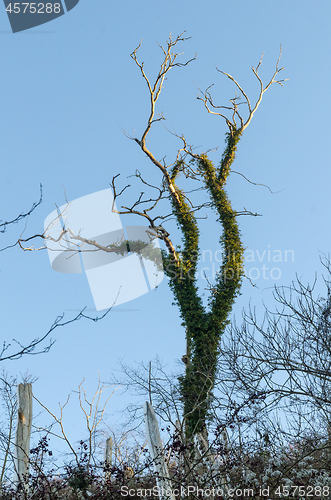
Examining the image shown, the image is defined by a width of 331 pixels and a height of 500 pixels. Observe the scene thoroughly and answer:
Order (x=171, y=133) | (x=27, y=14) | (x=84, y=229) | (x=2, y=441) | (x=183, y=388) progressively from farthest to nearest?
1. (x=171, y=133)
2. (x=84, y=229)
3. (x=183, y=388)
4. (x=2, y=441)
5. (x=27, y=14)

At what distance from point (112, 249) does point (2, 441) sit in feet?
18.4

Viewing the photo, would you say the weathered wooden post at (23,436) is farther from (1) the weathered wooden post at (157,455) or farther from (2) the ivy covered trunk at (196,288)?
(2) the ivy covered trunk at (196,288)

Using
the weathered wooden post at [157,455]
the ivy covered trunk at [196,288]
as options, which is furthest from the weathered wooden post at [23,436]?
the ivy covered trunk at [196,288]

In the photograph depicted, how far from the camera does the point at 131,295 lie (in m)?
12.3

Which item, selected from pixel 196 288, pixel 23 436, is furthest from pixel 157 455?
pixel 196 288

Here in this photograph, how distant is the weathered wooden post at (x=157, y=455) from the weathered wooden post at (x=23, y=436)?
1.74 m

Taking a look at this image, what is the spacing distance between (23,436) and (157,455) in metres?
2.11

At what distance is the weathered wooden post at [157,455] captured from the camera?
485cm

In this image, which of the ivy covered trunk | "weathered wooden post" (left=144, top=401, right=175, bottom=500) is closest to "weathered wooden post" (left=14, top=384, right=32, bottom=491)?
"weathered wooden post" (left=144, top=401, right=175, bottom=500)

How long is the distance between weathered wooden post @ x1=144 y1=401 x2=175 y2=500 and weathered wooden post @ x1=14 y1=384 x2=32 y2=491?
174cm

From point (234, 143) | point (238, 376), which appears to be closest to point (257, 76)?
point (234, 143)

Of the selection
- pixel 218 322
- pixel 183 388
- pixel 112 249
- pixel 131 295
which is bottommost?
pixel 183 388

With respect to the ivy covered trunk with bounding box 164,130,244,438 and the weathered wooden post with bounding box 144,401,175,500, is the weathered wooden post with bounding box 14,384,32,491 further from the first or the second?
the ivy covered trunk with bounding box 164,130,244,438

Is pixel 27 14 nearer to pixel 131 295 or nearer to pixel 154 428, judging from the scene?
pixel 154 428
